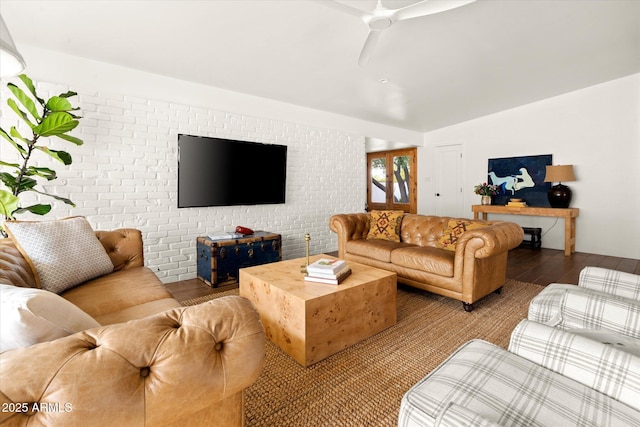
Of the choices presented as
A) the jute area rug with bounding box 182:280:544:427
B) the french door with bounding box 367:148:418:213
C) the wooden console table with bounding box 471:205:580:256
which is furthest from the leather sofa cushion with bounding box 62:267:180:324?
the french door with bounding box 367:148:418:213

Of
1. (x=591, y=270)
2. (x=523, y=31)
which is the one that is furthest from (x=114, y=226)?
(x=523, y=31)

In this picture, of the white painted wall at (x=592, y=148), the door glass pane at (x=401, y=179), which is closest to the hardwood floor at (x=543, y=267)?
the white painted wall at (x=592, y=148)

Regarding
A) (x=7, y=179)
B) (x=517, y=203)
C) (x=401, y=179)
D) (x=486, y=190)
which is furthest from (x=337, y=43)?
(x=401, y=179)

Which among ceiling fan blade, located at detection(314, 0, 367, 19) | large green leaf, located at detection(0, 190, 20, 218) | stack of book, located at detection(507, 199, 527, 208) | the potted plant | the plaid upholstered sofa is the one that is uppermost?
ceiling fan blade, located at detection(314, 0, 367, 19)

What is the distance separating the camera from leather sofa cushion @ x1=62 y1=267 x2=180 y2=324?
58.9 inches

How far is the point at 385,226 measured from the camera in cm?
365

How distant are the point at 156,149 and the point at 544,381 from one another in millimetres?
3622

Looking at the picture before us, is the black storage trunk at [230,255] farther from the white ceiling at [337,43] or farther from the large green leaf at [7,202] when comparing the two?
the white ceiling at [337,43]

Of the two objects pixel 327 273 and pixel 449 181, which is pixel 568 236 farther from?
pixel 327 273

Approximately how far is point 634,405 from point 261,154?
3799 mm

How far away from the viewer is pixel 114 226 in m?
3.06

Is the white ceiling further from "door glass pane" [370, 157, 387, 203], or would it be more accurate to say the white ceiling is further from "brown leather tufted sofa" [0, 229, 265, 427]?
"door glass pane" [370, 157, 387, 203]

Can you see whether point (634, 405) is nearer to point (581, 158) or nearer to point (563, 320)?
point (563, 320)

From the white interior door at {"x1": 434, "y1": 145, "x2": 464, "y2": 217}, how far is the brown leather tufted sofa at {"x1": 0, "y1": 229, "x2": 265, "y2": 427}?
644 cm
